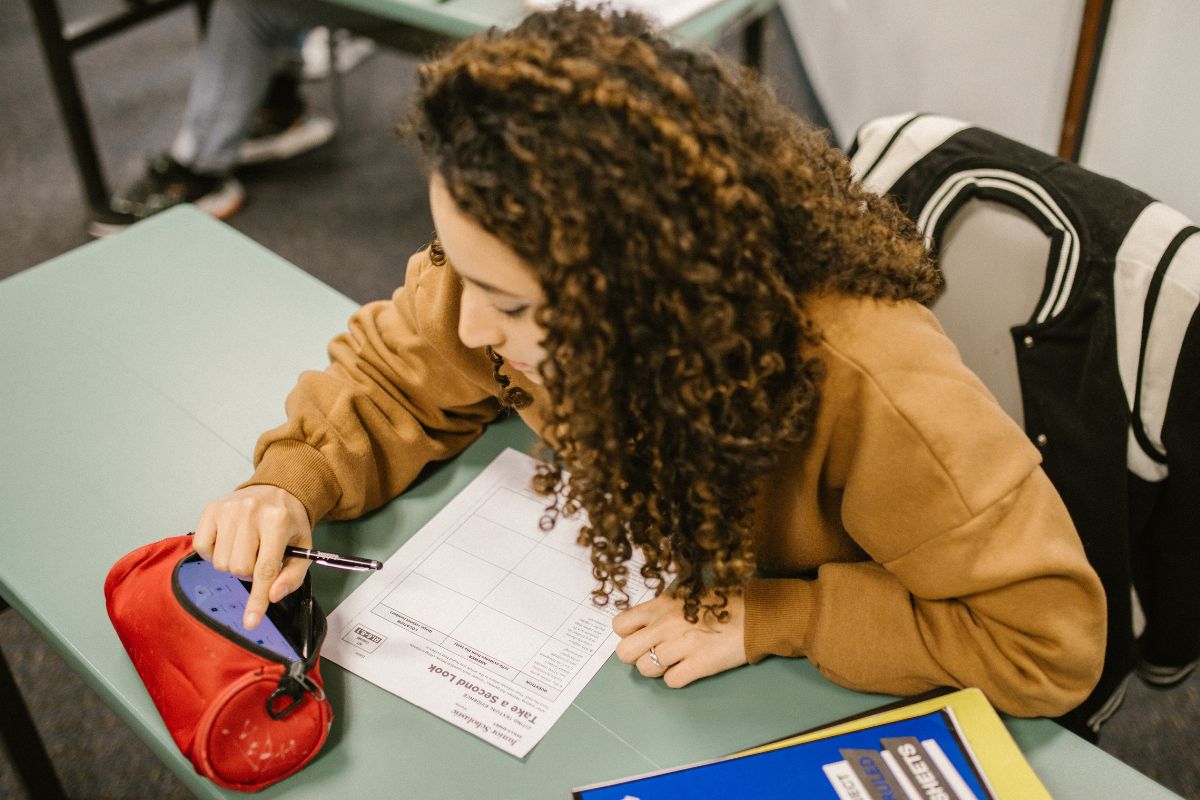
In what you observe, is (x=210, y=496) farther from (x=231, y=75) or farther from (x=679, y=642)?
(x=231, y=75)

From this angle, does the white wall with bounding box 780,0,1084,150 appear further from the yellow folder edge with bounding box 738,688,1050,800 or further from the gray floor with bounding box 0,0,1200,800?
the yellow folder edge with bounding box 738,688,1050,800

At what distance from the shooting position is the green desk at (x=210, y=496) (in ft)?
2.62

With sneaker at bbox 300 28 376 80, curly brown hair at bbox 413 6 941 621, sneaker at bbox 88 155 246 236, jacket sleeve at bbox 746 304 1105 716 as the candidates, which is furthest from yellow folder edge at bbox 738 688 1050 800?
sneaker at bbox 300 28 376 80

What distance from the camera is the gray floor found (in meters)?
1.52

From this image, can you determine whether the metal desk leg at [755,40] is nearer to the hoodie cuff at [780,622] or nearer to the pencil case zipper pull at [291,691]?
the hoodie cuff at [780,622]

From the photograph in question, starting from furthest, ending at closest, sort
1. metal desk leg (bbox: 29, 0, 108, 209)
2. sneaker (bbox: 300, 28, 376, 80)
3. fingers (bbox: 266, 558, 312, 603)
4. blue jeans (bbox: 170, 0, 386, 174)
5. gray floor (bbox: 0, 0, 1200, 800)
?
sneaker (bbox: 300, 28, 376, 80) → blue jeans (bbox: 170, 0, 386, 174) → metal desk leg (bbox: 29, 0, 108, 209) → gray floor (bbox: 0, 0, 1200, 800) → fingers (bbox: 266, 558, 312, 603)

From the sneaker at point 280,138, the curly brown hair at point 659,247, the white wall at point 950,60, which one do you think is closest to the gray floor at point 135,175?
the sneaker at point 280,138

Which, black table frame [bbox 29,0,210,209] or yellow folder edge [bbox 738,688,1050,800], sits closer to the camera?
yellow folder edge [bbox 738,688,1050,800]

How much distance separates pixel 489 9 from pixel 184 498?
3.68ft

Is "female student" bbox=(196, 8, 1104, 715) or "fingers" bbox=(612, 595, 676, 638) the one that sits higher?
"female student" bbox=(196, 8, 1104, 715)

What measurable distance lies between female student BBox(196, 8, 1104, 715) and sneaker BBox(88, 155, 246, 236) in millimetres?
2013

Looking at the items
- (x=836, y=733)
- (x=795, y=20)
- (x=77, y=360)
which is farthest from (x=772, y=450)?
(x=795, y=20)

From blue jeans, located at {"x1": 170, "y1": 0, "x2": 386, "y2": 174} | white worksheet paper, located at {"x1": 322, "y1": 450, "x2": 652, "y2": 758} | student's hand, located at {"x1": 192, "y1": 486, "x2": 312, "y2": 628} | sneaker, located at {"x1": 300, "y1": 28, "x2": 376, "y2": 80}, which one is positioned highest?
student's hand, located at {"x1": 192, "y1": 486, "x2": 312, "y2": 628}

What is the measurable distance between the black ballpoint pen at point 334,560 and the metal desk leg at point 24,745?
1.82 ft
